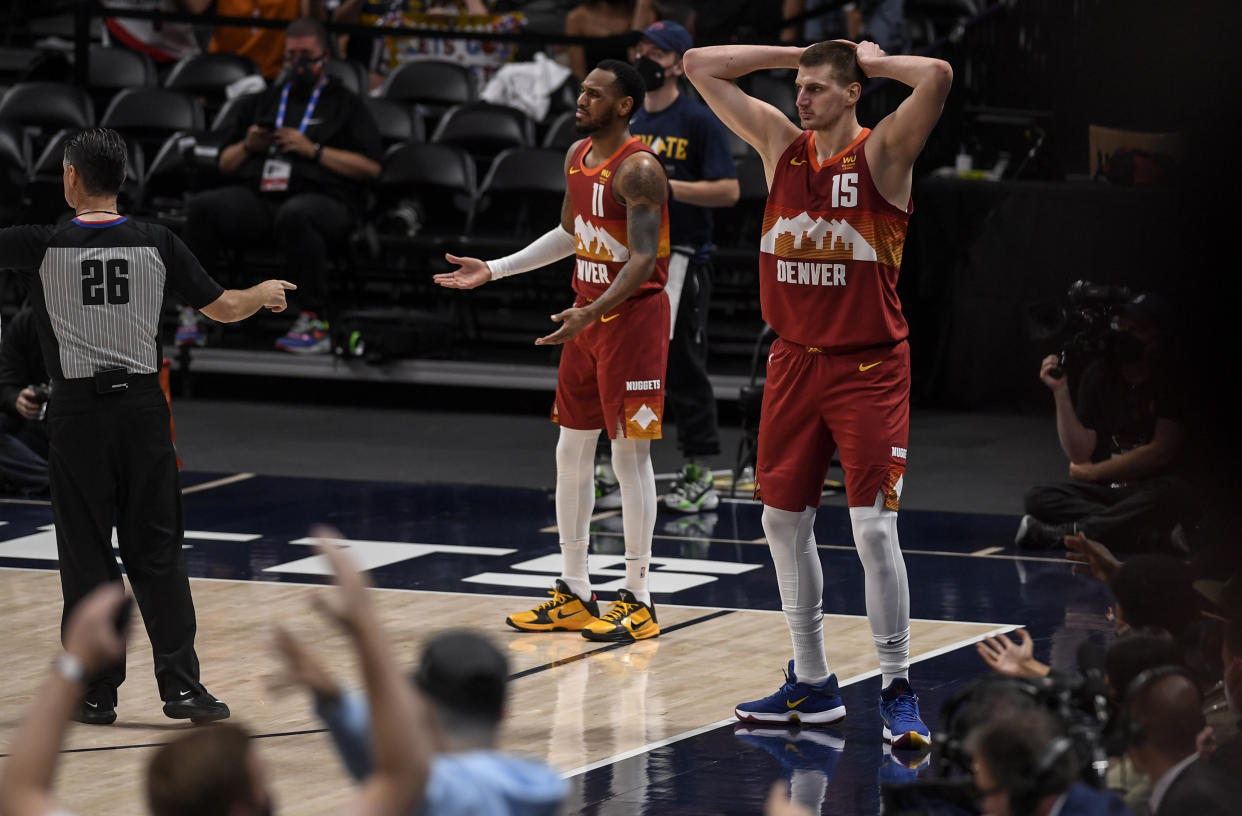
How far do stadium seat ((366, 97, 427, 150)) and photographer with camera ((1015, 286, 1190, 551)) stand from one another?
653 centimetres

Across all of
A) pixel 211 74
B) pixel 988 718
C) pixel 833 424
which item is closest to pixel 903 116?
pixel 833 424

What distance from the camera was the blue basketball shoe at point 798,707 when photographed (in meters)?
6.31

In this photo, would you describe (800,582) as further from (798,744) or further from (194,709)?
(194,709)

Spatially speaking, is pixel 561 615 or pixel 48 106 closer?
pixel 561 615

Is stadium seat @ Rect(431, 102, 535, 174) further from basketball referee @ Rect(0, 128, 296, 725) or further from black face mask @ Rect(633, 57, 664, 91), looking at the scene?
basketball referee @ Rect(0, 128, 296, 725)

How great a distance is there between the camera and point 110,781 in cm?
561

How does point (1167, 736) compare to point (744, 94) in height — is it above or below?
below

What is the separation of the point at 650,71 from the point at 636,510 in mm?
2625

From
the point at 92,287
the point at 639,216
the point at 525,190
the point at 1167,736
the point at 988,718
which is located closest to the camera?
the point at 988,718

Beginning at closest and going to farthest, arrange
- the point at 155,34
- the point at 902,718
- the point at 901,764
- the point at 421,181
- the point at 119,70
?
the point at 901,764 → the point at 902,718 → the point at 421,181 → the point at 119,70 → the point at 155,34

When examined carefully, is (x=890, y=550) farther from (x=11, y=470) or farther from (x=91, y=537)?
(x=11, y=470)

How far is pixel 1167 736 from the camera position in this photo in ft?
12.7

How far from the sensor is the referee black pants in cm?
618

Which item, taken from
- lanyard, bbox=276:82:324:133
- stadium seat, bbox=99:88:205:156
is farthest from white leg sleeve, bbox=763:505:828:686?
stadium seat, bbox=99:88:205:156
